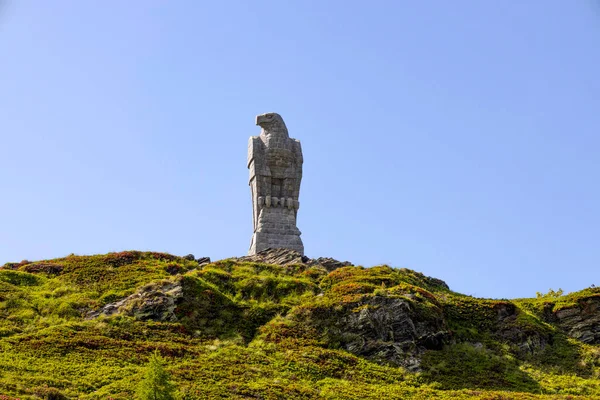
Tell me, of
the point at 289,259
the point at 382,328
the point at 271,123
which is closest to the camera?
the point at 382,328

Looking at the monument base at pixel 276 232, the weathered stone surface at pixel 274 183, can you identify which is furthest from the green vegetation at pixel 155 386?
the weathered stone surface at pixel 274 183

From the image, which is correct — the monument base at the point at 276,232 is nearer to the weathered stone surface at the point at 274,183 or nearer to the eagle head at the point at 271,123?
the weathered stone surface at the point at 274,183

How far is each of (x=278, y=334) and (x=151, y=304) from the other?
553 cm

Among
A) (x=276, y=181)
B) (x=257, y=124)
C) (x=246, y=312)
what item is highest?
(x=257, y=124)

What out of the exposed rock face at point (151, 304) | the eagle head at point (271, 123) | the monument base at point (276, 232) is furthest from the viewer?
the eagle head at point (271, 123)

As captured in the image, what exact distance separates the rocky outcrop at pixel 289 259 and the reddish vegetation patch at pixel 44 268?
29.2 feet

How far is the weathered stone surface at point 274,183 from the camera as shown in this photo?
49625mm

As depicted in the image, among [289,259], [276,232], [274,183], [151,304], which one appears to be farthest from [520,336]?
[274,183]

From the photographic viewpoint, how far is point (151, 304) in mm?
37031

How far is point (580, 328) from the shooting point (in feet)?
130

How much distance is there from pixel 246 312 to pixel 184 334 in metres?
3.59

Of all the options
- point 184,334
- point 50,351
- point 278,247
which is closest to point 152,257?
point 278,247

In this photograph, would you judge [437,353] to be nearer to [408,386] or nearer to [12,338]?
[408,386]

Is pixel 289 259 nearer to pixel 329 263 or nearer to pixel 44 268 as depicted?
pixel 329 263
